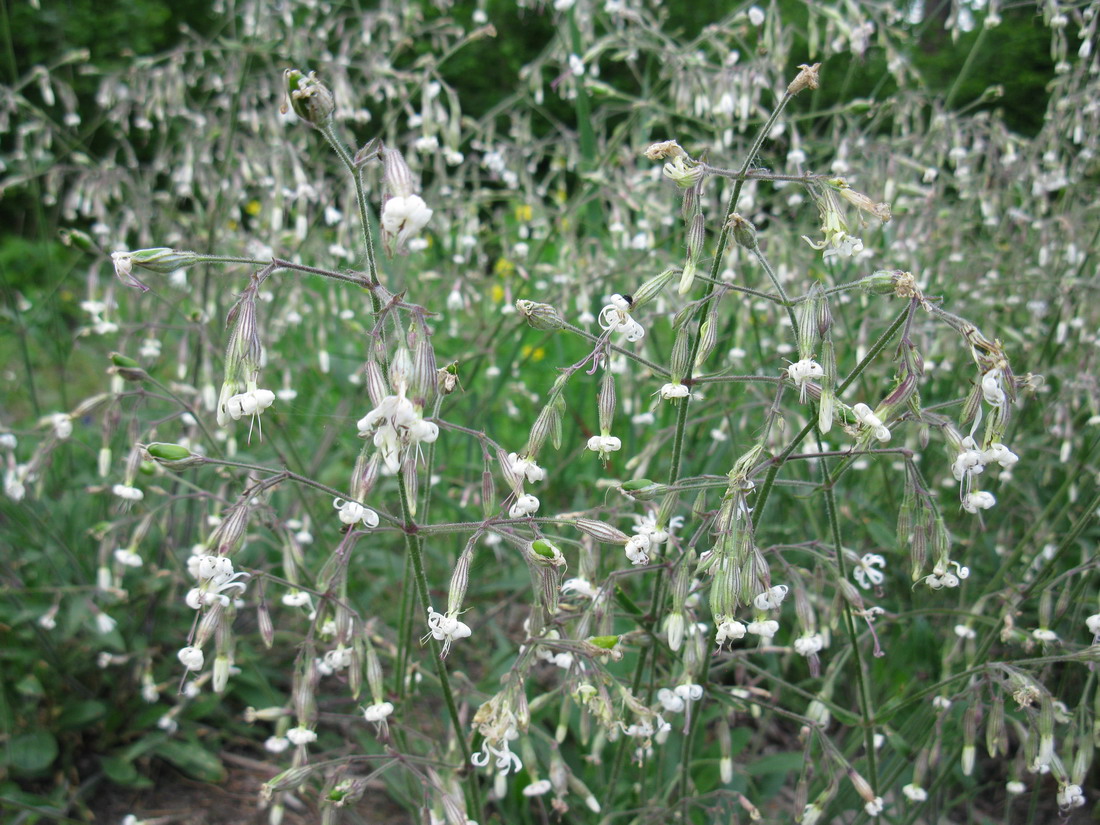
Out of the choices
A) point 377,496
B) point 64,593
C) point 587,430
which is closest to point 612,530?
Result: point 587,430

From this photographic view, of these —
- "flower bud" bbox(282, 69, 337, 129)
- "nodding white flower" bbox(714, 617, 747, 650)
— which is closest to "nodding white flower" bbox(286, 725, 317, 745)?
"nodding white flower" bbox(714, 617, 747, 650)

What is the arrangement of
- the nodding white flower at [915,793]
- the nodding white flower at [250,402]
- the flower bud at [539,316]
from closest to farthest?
1. the nodding white flower at [250,402]
2. the flower bud at [539,316]
3. the nodding white flower at [915,793]

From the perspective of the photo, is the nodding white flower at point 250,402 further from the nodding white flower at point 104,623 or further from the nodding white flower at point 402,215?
the nodding white flower at point 104,623

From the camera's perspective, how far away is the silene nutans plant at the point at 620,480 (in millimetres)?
1302

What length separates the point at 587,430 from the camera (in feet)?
9.24

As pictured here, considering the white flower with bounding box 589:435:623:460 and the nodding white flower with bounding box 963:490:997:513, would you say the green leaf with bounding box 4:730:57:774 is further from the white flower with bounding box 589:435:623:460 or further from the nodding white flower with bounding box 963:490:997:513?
the nodding white flower with bounding box 963:490:997:513

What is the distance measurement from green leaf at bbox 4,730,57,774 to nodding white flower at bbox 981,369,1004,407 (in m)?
2.42

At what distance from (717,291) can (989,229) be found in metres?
2.57

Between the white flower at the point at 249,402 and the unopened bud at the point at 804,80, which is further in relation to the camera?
the unopened bud at the point at 804,80

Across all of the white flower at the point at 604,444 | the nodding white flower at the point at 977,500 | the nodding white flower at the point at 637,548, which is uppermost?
the white flower at the point at 604,444

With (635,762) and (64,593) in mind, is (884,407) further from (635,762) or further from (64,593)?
(64,593)

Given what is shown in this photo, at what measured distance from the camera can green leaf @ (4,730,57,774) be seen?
2293 millimetres

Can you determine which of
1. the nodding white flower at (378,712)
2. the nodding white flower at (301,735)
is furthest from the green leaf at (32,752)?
the nodding white flower at (378,712)

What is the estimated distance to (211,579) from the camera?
136 centimetres
